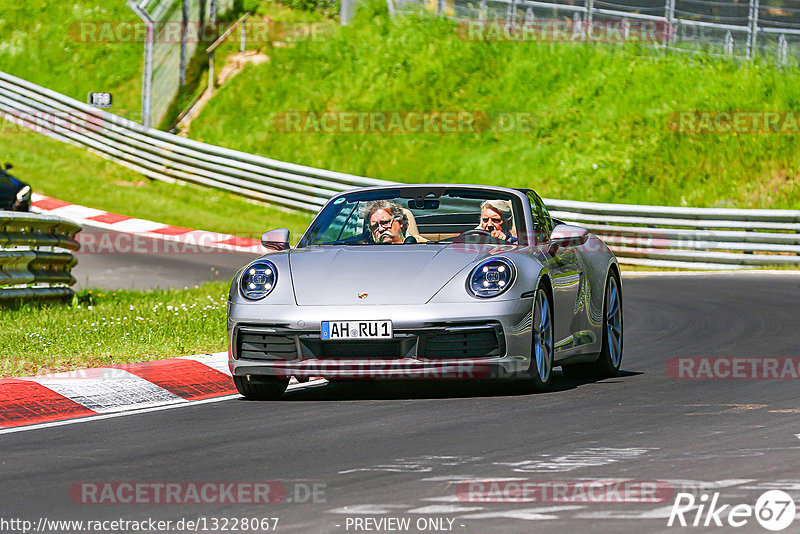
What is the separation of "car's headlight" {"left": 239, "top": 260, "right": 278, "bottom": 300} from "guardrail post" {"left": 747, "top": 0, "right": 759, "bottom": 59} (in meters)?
19.8

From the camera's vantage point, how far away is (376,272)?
8172 millimetres

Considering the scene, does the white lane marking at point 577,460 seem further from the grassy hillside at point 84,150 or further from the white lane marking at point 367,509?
the grassy hillside at point 84,150

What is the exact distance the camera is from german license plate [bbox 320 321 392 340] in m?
7.86

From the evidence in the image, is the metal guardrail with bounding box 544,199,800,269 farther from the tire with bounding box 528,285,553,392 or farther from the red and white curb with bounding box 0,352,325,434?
the tire with bounding box 528,285,553,392

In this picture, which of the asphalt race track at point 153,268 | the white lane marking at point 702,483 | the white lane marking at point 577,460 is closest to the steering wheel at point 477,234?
the white lane marking at point 577,460

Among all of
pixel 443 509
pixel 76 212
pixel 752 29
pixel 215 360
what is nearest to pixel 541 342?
pixel 215 360

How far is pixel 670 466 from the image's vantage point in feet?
18.5

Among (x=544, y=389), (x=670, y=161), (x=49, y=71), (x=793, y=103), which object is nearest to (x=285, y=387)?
(x=544, y=389)

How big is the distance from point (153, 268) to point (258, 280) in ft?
36.8

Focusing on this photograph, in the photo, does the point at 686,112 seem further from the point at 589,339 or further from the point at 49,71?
the point at 589,339

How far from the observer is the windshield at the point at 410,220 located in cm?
896

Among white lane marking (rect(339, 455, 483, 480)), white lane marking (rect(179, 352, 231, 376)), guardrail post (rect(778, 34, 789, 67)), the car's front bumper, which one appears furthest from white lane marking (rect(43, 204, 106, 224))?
white lane marking (rect(339, 455, 483, 480))

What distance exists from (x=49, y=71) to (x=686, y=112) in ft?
54.8

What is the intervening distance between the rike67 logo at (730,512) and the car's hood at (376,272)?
3202 millimetres
